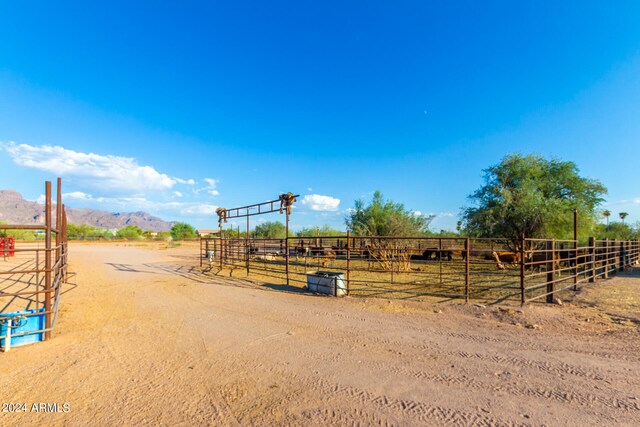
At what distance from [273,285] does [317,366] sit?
7186 mm

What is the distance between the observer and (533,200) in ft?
→ 61.0

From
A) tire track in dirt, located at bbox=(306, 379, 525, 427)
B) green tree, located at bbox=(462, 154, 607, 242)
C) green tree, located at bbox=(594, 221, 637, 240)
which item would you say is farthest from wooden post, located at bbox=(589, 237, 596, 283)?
green tree, located at bbox=(594, 221, 637, 240)

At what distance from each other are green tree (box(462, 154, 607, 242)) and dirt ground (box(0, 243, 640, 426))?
41.5 ft

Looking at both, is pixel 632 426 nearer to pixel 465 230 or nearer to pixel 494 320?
pixel 494 320

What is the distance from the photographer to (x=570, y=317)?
21.5ft

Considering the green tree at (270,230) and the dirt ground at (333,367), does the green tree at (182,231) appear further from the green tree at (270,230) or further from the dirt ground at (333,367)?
the dirt ground at (333,367)

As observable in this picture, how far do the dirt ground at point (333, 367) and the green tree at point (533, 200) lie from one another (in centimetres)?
1266

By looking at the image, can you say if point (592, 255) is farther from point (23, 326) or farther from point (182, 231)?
point (182, 231)

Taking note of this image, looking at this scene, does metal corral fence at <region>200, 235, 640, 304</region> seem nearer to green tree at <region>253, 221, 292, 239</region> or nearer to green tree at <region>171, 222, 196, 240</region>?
green tree at <region>253, 221, 292, 239</region>

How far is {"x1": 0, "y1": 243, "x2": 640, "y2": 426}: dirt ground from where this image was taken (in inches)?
121

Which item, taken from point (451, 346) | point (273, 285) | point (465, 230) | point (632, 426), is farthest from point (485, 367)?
point (465, 230)

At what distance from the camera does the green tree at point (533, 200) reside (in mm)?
18422

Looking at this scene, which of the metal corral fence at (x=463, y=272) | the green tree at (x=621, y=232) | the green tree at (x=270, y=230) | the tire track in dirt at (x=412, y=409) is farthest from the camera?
the green tree at (x=270, y=230)

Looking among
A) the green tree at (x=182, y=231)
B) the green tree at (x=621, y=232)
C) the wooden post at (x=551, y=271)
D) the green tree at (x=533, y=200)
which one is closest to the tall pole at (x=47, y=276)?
the wooden post at (x=551, y=271)
